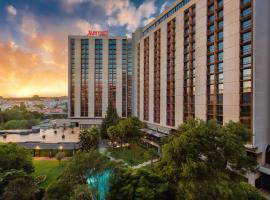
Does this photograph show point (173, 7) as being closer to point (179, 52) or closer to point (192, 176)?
point (179, 52)

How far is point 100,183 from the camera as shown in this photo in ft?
46.6

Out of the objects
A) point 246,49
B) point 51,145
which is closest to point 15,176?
point 51,145

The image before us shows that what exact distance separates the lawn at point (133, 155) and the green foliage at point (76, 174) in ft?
76.0

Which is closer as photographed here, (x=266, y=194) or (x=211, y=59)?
(x=266, y=194)

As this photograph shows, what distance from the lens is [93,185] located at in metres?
13.5

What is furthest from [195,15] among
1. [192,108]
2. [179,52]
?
[192,108]

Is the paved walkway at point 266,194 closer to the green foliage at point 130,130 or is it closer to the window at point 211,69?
the window at point 211,69

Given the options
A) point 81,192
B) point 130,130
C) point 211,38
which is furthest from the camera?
point 130,130

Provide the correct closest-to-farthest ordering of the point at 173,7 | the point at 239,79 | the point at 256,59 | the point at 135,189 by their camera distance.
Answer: the point at 135,189
the point at 256,59
the point at 239,79
the point at 173,7

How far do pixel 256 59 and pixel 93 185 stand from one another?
29.9 meters

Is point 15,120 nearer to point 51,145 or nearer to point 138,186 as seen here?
point 51,145

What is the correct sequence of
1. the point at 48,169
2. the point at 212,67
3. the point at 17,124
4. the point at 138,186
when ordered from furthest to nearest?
the point at 17,124, the point at 212,67, the point at 48,169, the point at 138,186

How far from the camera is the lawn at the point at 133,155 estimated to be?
37.4 m

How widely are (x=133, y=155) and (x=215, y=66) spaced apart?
27229mm
